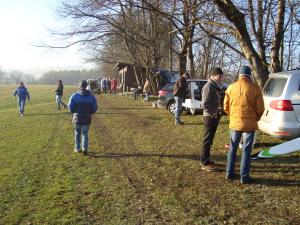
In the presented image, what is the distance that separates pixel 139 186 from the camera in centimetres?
738

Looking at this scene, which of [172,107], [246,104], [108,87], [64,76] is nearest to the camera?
[246,104]

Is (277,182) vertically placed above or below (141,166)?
above

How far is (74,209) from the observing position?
6.30 metres

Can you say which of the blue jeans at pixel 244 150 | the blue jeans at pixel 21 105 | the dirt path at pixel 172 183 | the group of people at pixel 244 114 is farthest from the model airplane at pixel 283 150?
the blue jeans at pixel 21 105

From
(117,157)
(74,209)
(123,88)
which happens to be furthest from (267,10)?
(123,88)

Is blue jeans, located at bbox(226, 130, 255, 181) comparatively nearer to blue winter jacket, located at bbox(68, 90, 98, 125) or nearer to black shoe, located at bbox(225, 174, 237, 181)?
black shoe, located at bbox(225, 174, 237, 181)

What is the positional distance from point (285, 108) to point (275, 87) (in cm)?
68

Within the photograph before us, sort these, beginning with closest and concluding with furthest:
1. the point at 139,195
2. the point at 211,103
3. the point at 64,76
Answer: the point at 139,195 < the point at 211,103 < the point at 64,76

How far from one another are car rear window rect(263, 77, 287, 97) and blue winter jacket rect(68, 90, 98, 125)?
4.08 metres

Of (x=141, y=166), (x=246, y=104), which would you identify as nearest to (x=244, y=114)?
(x=246, y=104)

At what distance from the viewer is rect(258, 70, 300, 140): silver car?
901 cm

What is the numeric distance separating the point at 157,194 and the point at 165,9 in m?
13.8

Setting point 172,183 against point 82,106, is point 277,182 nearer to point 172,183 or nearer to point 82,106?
point 172,183

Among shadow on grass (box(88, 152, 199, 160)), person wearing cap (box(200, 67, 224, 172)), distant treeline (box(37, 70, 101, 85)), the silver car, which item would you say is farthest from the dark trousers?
distant treeline (box(37, 70, 101, 85))
